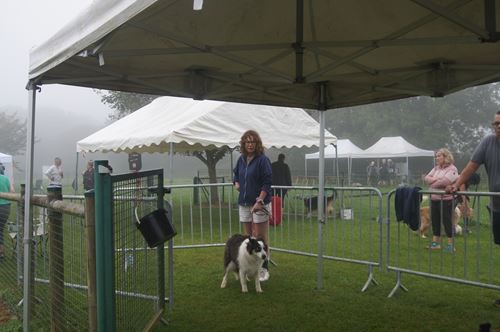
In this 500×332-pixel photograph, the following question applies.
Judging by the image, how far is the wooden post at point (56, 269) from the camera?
154 inches

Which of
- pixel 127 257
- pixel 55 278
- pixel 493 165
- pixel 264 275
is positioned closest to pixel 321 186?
pixel 264 275

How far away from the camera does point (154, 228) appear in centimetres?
362

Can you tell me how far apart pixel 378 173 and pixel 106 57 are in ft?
119

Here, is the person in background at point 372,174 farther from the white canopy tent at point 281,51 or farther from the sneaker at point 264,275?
the white canopy tent at point 281,51

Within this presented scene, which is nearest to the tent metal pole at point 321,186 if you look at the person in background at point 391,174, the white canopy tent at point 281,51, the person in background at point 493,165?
the white canopy tent at point 281,51

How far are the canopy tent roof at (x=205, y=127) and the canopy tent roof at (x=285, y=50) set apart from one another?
4.92 m

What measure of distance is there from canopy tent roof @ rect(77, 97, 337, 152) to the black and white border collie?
500cm

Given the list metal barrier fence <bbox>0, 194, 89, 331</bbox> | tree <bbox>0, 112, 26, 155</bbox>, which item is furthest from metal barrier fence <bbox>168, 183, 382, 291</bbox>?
tree <bbox>0, 112, 26, 155</bbox>

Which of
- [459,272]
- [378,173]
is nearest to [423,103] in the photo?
[378,173]

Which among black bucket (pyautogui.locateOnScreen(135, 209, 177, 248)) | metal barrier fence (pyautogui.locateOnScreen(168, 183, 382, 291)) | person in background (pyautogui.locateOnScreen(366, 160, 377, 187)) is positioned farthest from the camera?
person in background (pyautogui.locateOnScreen(366, 160, 377, 187))

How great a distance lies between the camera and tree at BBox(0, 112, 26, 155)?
83.2 meters

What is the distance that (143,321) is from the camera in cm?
401

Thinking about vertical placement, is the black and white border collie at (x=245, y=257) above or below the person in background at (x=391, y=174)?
below

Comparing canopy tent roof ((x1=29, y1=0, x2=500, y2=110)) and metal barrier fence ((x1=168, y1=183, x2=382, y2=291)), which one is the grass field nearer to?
metal barrier fence ((x1=168, y1=183, x2=382, y2=291))
